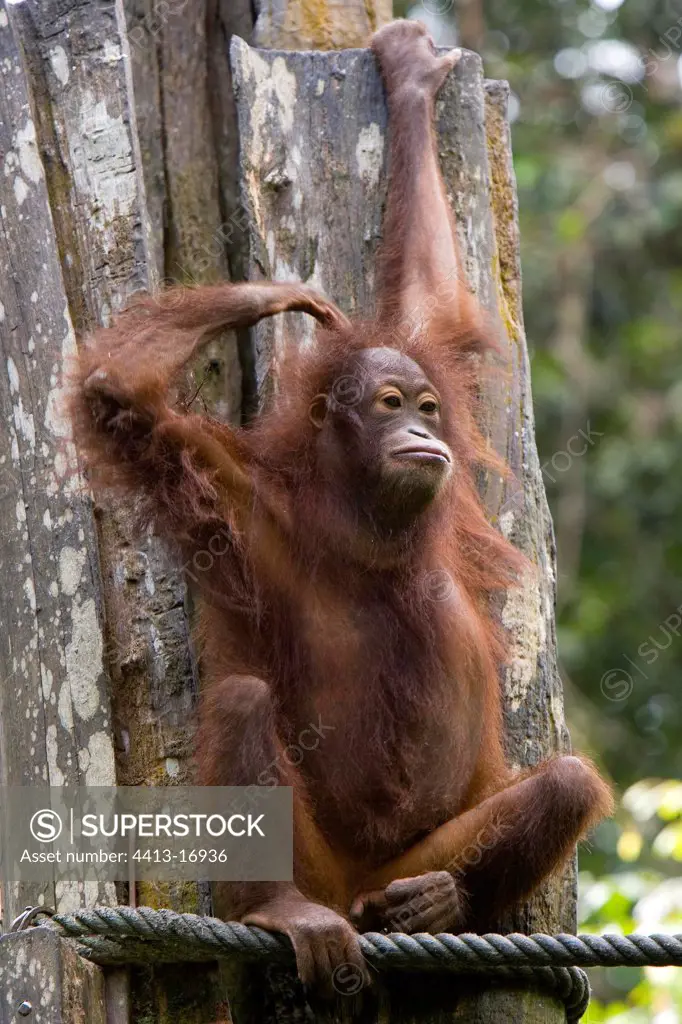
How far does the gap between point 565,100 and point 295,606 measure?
27.9ft

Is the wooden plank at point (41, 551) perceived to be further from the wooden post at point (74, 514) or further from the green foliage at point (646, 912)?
the green foliage at point (646, 912)

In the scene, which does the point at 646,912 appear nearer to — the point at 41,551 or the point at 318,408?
the point at 318,408

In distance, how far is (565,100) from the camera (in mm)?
11211

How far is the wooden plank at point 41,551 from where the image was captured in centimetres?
356

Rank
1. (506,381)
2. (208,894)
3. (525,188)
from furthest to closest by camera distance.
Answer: (525,188), (506,381), (208,894)

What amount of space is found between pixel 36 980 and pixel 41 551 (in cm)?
113

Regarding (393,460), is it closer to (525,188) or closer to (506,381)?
(506,381)

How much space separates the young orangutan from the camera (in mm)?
3475

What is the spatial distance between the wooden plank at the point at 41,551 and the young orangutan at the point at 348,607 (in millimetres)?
242

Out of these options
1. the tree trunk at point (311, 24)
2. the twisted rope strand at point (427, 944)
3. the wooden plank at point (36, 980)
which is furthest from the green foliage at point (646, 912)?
the tree trunk at point (311, 24)

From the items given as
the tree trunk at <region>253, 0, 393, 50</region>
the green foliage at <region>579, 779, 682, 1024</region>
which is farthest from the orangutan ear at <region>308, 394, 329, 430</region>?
the green foliage at <region>579, 779, 682, 1024</region>

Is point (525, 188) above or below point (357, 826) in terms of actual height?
above

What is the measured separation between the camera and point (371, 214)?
4.41m

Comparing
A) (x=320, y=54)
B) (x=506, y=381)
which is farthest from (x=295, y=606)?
(x=320, y=54)
